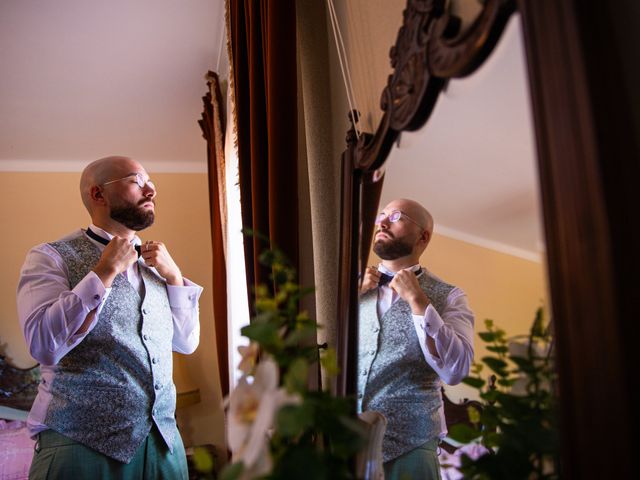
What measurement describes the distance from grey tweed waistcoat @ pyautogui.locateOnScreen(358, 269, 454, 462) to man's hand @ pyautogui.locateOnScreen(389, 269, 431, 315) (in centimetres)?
1

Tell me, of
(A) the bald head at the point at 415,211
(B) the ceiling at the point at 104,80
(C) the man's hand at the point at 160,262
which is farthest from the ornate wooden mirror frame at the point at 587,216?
(B) the ceiling at the point at 104,80

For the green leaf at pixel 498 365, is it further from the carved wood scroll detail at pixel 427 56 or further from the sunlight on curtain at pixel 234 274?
the sunlight on curtain at pixel 234 274

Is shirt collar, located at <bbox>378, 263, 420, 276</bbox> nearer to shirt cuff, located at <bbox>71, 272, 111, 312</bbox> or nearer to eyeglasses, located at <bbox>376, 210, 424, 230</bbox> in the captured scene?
eyeglasses, located at <bbox>376, 210, 424, 230</bbox>

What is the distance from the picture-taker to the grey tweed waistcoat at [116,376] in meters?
1.54

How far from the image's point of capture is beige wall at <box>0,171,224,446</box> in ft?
13.9

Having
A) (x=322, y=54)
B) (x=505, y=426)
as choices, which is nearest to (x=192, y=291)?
(x=322, y=54)

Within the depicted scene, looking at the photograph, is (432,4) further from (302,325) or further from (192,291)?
(192,291)

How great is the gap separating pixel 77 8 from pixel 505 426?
9.58 ft

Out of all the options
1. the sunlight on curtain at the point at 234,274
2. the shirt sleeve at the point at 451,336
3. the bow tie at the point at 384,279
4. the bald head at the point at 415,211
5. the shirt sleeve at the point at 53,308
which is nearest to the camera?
the shirt sleeve at the point at 451,336

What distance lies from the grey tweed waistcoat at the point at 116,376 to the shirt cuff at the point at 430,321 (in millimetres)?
1041

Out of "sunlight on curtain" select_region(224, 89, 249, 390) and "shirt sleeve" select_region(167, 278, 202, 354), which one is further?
"sunlight on curtain" select_region(224, 89, 249, 390)

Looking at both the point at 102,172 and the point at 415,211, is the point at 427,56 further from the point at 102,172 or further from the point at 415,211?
the point at 102,172

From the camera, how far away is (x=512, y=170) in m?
0.57

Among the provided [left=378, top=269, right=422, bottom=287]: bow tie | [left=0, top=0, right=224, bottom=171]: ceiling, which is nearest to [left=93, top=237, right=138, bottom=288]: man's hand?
[left=378, top=269, right=422, bottom=287]: bow tie
